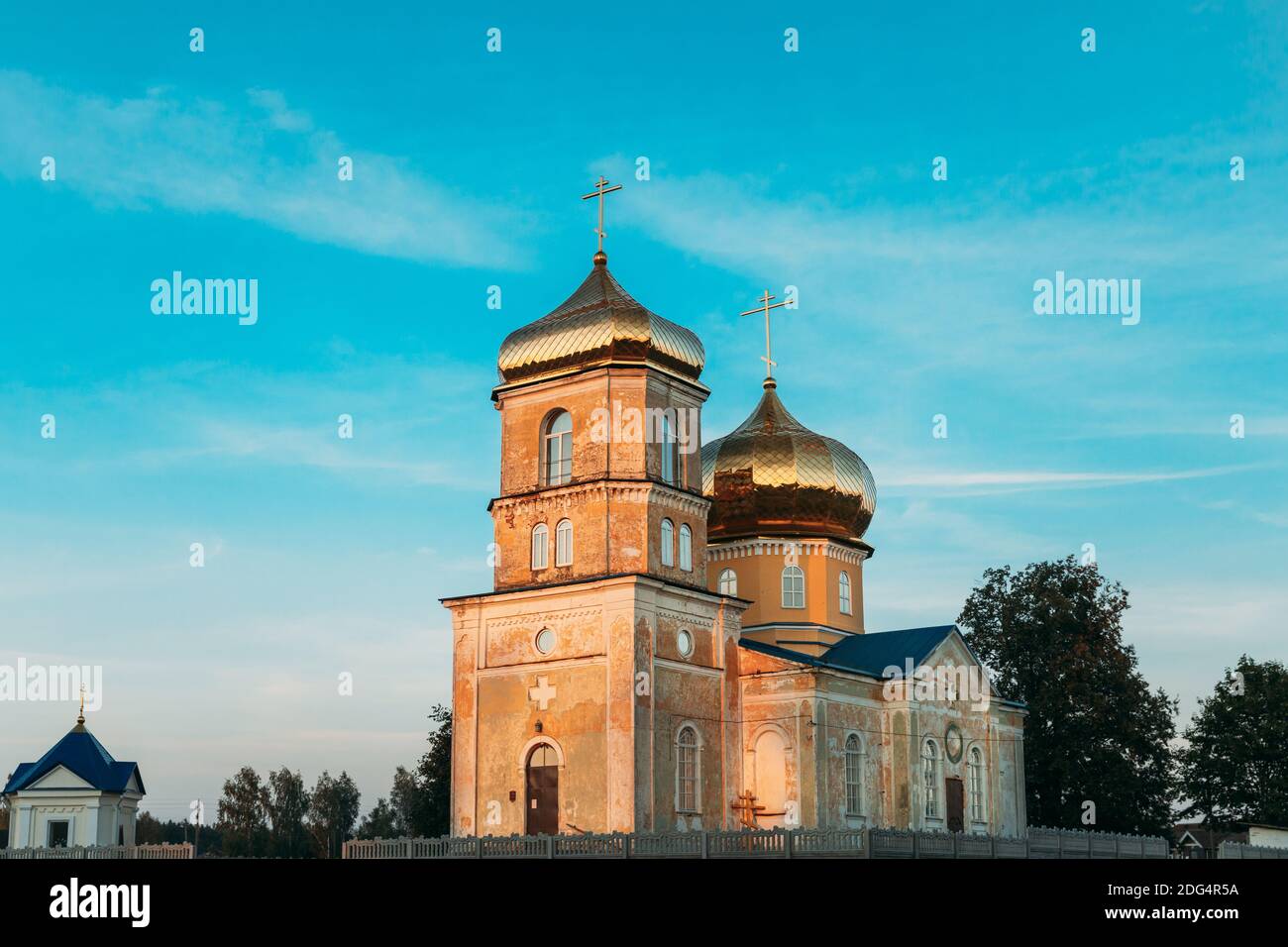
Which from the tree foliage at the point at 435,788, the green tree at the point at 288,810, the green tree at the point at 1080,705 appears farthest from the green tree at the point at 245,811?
the green tree at the point at 1080,705

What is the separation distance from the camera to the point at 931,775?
41.2 meters

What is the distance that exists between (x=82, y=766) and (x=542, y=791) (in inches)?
855

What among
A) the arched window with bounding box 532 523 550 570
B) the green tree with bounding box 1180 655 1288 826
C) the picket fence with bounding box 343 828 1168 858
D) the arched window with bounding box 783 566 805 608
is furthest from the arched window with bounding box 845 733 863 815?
the green tree with bounding box 1180 655 1288 826

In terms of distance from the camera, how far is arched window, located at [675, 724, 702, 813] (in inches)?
1387

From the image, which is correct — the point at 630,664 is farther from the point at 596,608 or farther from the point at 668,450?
the point at 668,450

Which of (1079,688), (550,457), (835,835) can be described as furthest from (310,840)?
(835,835)

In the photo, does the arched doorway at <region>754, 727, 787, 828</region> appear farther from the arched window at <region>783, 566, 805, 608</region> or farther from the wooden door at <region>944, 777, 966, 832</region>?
the arched window at <region>783, 566, 805, 608</region>

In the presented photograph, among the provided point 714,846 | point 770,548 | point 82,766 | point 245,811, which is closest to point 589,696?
point 714,846

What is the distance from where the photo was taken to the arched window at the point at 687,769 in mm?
35219

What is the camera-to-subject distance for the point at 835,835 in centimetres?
2745
